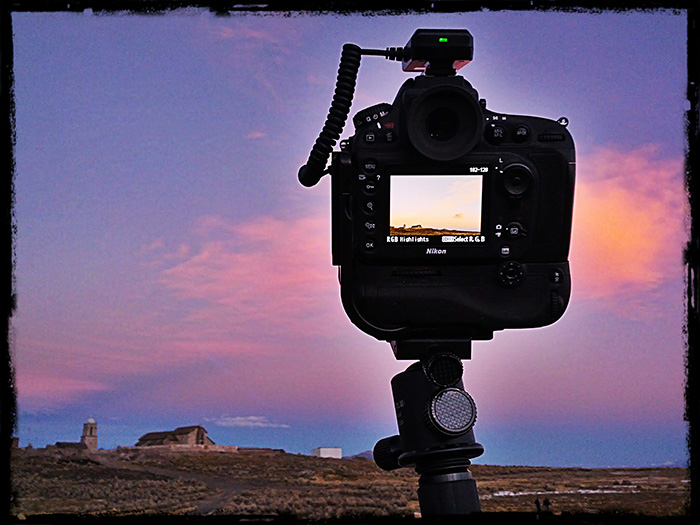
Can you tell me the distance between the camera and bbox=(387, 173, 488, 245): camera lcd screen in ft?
17.8

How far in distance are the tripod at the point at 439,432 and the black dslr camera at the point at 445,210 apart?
18cm

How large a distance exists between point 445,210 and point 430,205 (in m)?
0.09

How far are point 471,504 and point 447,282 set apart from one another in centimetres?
128

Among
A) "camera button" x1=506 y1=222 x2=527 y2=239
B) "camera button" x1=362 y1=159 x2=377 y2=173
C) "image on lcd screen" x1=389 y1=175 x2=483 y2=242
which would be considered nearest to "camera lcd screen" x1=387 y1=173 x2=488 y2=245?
"image on lcd screen" x1=389 y1=175 x2=483 y2=242

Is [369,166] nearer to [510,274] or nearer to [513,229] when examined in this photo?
[513,229]

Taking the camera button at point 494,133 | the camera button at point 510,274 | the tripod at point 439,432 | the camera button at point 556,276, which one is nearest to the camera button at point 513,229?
the camera button at point 510,274

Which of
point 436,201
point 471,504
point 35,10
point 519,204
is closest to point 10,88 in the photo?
point 35,10

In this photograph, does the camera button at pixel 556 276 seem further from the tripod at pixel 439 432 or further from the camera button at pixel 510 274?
the tripod at pixel 439 432

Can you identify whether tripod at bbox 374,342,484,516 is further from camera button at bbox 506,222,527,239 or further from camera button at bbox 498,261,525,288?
camera button at bbox 506,222,527,239

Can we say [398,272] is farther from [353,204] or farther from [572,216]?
[572,216]

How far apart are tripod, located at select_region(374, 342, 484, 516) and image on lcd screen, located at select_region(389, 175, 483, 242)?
732 millimetres

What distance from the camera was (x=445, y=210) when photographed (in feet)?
17.8

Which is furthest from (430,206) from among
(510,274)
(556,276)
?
(556,276)

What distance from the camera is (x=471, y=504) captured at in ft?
17.3
